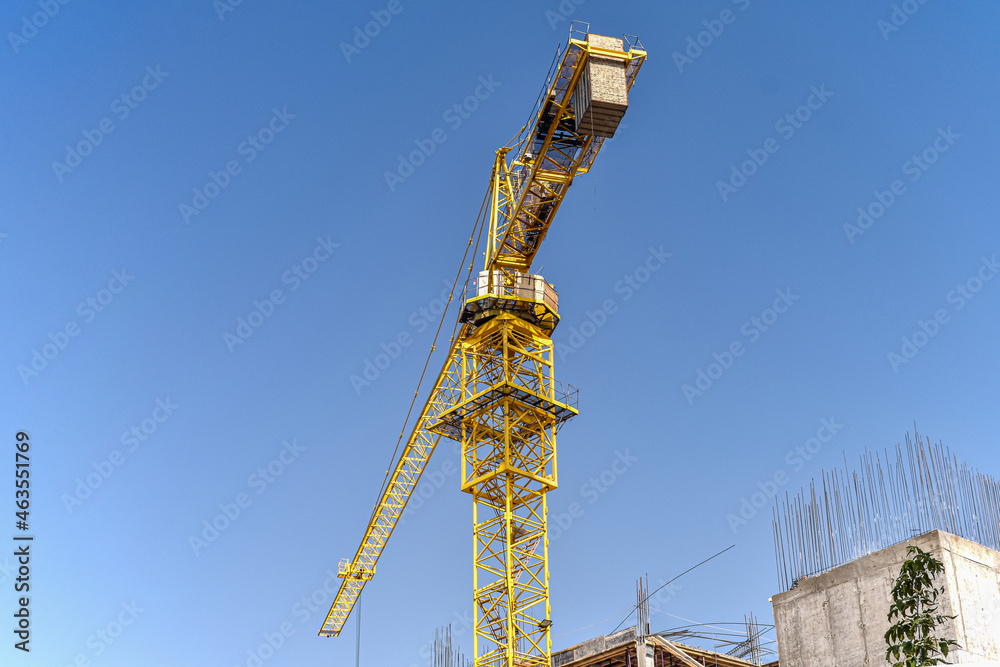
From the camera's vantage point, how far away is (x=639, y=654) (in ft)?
92.9

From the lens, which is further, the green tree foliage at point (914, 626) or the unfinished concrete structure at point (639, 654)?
the unfinished concrete structure at point (639, 654)

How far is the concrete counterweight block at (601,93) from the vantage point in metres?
30.6

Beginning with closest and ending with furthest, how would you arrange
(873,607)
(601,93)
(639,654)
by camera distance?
1. (873,607)
2. (639,654)
3. (601,93)

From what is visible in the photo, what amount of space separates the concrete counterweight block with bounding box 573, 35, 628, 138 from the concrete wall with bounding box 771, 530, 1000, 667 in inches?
579

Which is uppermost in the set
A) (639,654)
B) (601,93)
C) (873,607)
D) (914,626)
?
(601,93)

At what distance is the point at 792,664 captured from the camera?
20.7 meters

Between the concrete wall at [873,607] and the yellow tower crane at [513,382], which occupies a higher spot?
the yellow tower crane at [513,382]

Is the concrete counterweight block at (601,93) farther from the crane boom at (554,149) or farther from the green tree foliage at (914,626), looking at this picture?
the green tree foliage at (914,626)

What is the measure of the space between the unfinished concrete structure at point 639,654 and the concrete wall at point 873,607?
23.6ft

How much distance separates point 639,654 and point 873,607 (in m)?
9.68

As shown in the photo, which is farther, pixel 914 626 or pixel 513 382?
pixel 513 382

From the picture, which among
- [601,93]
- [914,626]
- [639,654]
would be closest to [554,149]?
[601,93]

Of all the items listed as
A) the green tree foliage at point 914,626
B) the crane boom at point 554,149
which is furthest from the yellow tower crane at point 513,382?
the green tree foliage at point 914,626

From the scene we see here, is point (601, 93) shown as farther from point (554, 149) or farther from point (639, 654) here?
point (639, 654)
